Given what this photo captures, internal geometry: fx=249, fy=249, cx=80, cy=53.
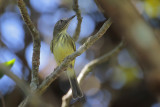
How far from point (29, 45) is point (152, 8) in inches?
93.0

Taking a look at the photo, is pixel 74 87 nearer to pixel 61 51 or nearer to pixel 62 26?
pixel 61 51

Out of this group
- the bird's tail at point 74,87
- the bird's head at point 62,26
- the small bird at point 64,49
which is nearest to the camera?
the bird's tail at point 74,87

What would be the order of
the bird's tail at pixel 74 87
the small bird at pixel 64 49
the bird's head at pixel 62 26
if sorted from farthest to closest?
the bird's head at pixel 62 26
the small bird at pixel 64 49
the bird's tail at pixel 74 87

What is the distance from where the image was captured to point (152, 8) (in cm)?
205

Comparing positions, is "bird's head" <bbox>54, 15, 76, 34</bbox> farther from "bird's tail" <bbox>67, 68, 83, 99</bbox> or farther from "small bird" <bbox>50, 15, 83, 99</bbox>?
"bird's tail" <bbox>67, 68, 83, 99</bbox>

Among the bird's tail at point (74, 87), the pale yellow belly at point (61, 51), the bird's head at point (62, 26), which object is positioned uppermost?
the bird's head at point (62, 26)

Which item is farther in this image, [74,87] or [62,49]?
[62,49]

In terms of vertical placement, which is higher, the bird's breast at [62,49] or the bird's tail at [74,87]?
the bird's breast at [62,49]

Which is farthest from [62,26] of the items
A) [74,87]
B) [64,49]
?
[74,87]

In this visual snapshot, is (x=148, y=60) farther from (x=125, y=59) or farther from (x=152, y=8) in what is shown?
(x=125, y=59)

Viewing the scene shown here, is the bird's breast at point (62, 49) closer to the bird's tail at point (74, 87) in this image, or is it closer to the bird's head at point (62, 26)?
the bird's tail at point (74, 87)

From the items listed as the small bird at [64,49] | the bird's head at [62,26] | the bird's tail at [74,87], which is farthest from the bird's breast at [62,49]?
the bird's head at [62,26]

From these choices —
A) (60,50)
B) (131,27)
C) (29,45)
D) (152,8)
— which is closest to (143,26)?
(131,27)

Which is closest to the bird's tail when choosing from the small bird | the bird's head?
the small bird
